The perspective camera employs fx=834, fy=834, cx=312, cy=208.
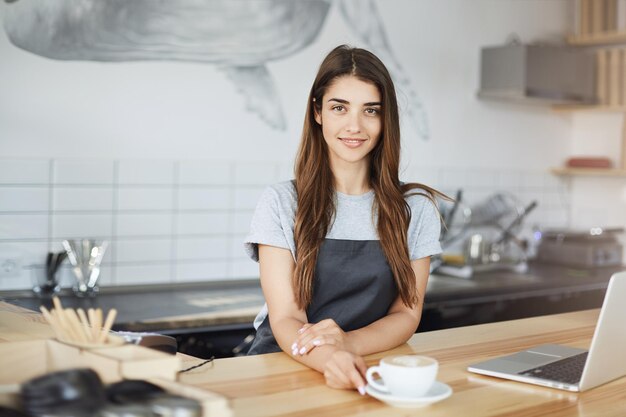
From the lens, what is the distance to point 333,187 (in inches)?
91.3

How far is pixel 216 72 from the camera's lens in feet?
11.6

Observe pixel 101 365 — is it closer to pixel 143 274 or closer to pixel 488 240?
pixel 143 274

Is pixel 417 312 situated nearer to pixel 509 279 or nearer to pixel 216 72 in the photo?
pixel 216 72

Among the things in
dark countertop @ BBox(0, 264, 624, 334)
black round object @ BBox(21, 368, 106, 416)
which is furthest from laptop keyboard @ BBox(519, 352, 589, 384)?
dark countertop @ BBox(0, 264, 624, 334)

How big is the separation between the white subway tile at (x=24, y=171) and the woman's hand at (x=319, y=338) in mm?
1650

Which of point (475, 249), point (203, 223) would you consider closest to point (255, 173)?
point (203, 223)

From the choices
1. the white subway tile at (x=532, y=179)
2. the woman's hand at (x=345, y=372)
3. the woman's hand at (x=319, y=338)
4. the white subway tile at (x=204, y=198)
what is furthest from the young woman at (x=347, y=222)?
the white subway tile at (x=532, y=179)

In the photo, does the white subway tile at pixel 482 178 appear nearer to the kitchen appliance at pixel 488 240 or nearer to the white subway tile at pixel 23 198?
the kitchen appliance at pixel 488 240

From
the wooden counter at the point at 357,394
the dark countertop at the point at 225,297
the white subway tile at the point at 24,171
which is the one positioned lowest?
the dark countertop at the point at 225,297

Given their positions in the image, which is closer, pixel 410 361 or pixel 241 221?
pixel 410 361

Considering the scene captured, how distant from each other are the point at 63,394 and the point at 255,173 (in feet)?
9.09

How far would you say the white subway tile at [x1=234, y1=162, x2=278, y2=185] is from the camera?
145 inches

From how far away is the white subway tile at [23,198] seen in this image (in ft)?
10.1

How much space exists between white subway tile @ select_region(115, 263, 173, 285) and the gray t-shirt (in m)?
1.21
